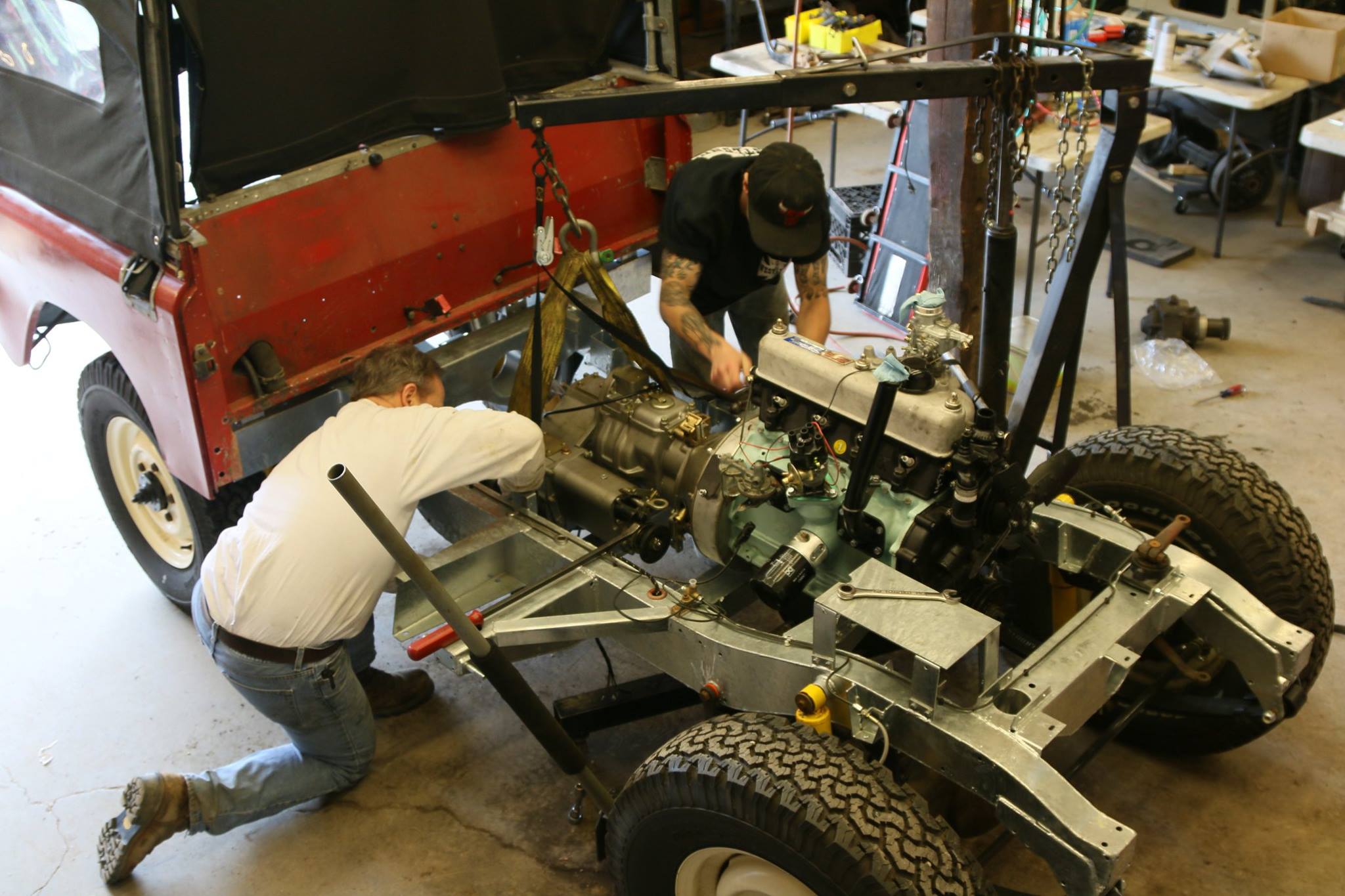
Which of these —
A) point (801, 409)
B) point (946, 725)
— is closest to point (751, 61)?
point (801, 409)

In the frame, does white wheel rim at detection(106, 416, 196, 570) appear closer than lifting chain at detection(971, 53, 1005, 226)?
No

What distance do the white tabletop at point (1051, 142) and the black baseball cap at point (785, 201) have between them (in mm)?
1811

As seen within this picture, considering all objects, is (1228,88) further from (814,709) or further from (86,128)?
(86,128)

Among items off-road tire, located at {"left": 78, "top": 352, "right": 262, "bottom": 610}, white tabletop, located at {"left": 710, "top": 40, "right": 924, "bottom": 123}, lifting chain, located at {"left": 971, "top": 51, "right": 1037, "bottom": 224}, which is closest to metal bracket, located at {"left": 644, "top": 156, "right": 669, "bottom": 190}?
lifting chain, located at {"left": 971, "top": 51, "right": 1037, "bottom": 224}

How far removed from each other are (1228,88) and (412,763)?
4.91 metres

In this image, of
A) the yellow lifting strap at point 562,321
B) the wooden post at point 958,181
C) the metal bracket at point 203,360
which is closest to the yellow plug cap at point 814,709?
the yellow lifting strap at point 562,321

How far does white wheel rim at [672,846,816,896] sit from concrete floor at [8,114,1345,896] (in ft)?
1.56

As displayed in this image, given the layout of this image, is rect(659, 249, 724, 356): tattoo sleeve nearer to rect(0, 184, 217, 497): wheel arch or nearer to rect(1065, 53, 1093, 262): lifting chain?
rect(1065, 53, 1093, 262): lifting chain

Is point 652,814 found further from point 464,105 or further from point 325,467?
point 464,105

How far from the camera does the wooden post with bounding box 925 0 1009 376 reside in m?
4.46

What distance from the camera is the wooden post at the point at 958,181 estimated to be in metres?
4.46

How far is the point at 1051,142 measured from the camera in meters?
5.47

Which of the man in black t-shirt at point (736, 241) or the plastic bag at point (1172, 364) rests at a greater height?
the man in black t-shirt at point (736, 241)

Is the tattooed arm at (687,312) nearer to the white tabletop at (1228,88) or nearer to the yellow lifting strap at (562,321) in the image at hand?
the yellow lifting strap at (562,321)
